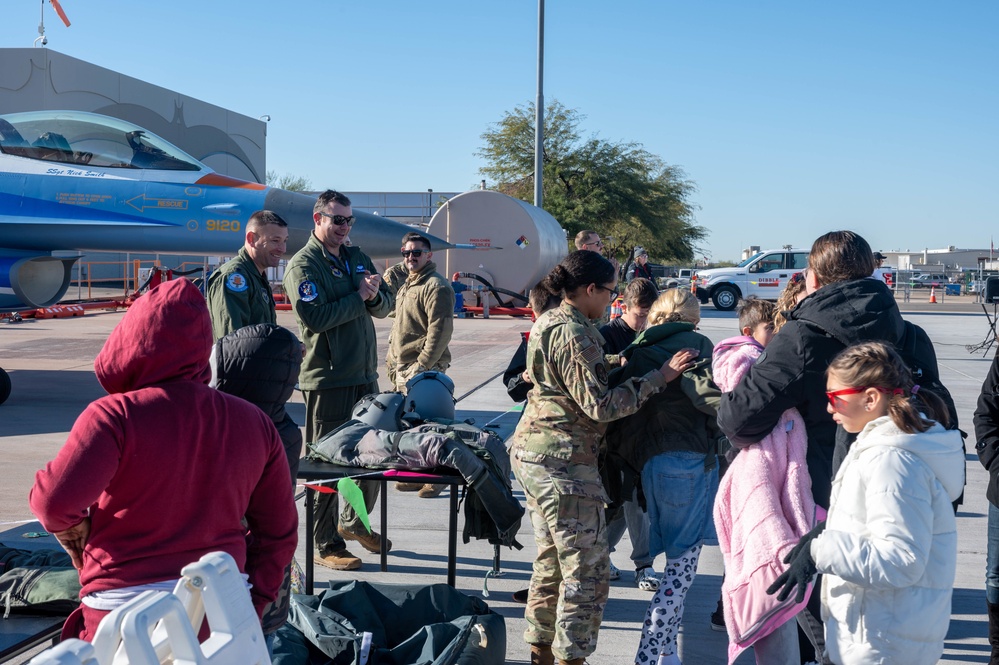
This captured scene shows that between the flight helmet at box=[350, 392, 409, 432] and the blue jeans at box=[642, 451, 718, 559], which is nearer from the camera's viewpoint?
the blue jeans at box=[642, 451, 718, 559]

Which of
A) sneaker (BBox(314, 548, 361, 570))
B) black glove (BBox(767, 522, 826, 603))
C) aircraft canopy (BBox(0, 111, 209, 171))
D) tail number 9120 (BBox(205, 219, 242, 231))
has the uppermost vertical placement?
aircraft canopy (BBox(0, 111, 209, 171))

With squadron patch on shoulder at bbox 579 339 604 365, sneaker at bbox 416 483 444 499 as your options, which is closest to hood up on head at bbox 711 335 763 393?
squadron patch on shoulder at bbox 579 339 604 365

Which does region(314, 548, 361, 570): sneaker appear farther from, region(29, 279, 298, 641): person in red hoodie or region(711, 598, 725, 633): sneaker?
region(29, 279, 298, 641): person in red hoodie

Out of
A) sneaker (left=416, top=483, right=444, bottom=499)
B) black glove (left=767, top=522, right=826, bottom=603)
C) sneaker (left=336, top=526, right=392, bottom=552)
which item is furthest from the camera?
sneaker (left=416, top=483, right=444, bottom=499)

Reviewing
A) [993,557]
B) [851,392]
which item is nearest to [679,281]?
[993,557]

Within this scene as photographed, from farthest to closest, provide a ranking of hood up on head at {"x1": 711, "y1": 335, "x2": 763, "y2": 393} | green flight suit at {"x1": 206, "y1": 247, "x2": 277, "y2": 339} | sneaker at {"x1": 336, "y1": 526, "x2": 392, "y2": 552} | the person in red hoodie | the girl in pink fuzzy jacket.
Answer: sneaker at {"x1": 336, "y1": 526, "x2": 392, "y2": 552} < green flight suit at {"x1": 206, "y1": 247, "x2": 277, "y2": 339} < hood up on head at {"x1": 711, "y1": 335, "x2": 763, "y2": 393} < the girl in pink fuzzy jacket < the person in red hoodie

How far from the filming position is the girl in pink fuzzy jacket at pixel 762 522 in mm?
3145

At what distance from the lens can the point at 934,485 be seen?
263cm

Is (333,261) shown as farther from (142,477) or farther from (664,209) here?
(664,209)

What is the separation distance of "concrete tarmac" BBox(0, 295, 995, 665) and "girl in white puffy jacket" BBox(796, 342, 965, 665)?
150 centimetres

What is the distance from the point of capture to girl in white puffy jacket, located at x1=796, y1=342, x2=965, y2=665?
2543mm

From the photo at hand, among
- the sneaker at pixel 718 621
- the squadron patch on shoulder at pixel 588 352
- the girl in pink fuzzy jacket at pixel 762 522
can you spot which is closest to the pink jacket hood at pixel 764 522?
the girl in pink fuzzy jacket at pixel 762 522

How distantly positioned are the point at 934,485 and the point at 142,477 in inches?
85.3

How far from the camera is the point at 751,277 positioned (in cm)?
3031
